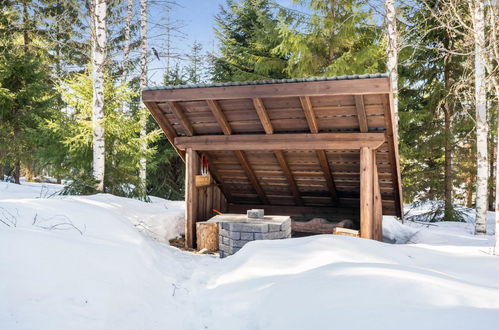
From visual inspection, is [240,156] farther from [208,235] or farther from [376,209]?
[376,209]

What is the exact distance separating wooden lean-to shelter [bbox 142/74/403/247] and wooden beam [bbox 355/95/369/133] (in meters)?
0.02

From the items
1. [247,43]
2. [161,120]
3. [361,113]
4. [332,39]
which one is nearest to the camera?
[361,113]

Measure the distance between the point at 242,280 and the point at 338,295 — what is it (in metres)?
1.24

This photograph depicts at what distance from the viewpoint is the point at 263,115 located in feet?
19.4

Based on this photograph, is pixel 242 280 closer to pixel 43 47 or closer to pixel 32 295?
pixel 32 295

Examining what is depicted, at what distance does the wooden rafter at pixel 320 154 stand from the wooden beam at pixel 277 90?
29 cm

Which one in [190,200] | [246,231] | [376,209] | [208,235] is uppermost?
[190,200]

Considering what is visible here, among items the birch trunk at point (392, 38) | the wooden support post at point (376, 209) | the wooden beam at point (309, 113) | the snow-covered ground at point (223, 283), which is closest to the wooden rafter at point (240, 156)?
the wooden beam at point (309, 113)

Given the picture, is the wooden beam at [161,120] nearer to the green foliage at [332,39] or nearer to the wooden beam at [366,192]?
the wooden beam at [366,192]

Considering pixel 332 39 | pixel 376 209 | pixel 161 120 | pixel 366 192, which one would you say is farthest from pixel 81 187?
pixel 332 39

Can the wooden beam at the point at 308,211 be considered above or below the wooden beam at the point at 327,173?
below

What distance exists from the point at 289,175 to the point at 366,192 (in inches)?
82.3

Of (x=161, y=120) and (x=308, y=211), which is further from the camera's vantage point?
(x=308, y=211)

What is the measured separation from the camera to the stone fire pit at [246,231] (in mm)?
5926
